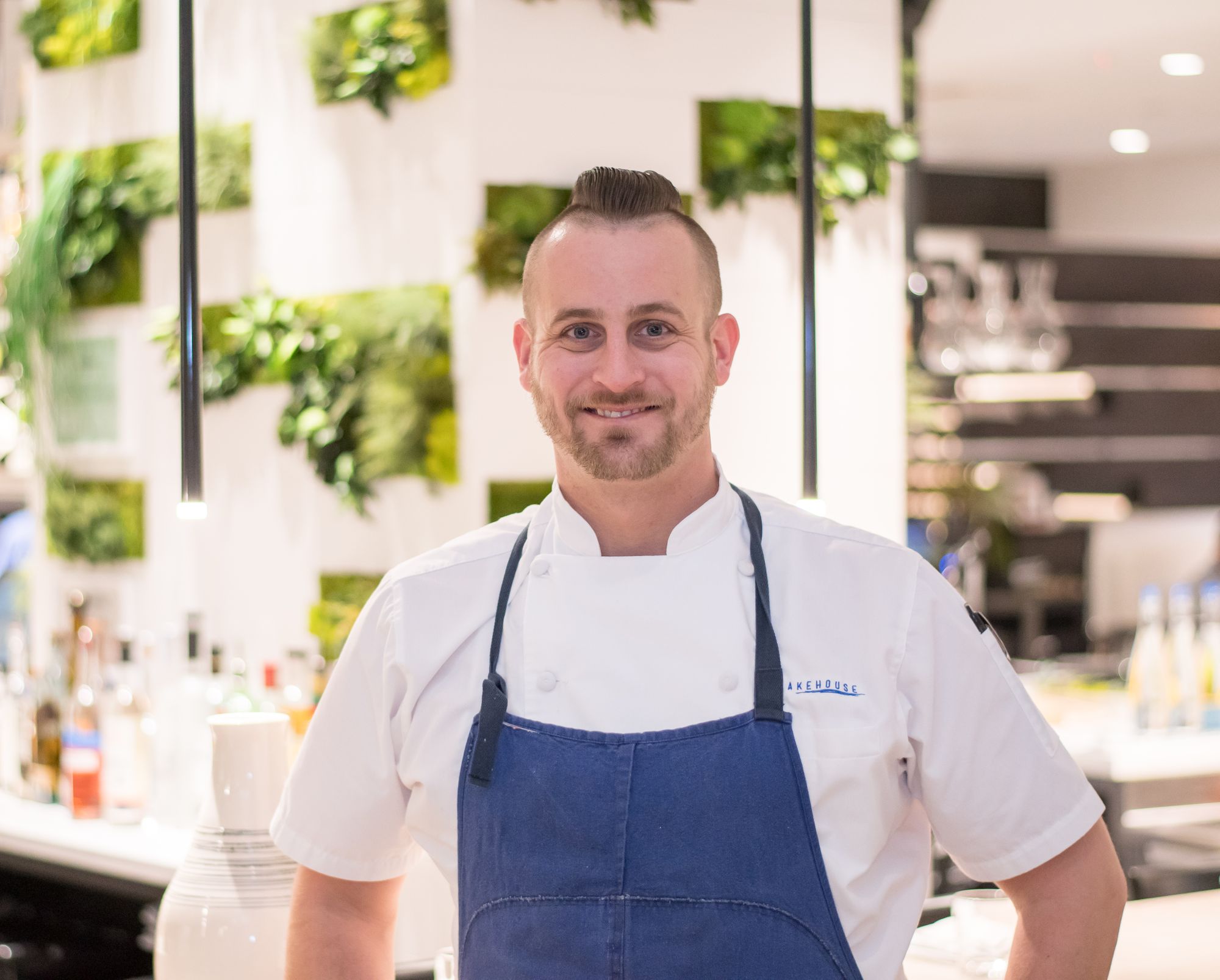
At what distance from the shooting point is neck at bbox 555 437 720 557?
1642 millimetres

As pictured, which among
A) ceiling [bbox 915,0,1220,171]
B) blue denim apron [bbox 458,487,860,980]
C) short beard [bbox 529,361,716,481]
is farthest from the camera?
ceiling [bbox 915,0,1220,171]

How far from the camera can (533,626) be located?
5.30 ft

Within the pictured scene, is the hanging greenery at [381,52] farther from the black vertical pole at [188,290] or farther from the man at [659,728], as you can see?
the man at [659,728]

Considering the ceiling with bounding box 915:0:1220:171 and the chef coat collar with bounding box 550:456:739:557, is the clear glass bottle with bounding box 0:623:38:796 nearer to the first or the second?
the chef coat collar with bounding box 550:456:739:557

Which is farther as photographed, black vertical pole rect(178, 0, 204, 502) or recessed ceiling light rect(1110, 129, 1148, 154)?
recessed ceiling light rect(1110, 129, 1148, 154)

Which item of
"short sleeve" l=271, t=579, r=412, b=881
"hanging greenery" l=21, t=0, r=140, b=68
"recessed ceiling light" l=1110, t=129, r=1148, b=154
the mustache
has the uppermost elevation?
"recessed ceiling light" l=1110, t=129, r=1148, b=154

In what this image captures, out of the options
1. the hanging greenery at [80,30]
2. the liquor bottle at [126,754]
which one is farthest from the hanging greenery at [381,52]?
the liquor bottle at [126,754]

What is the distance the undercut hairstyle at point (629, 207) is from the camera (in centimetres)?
160

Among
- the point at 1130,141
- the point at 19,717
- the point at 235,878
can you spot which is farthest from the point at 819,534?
the point at 1130,141

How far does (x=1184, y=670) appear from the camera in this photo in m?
3.87

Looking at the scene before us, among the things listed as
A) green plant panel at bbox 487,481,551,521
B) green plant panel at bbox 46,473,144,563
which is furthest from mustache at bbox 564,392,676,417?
green plant panel at bbox 46,473,144,563

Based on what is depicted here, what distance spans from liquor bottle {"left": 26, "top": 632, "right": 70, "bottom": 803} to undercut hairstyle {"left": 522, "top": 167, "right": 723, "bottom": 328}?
1.97m

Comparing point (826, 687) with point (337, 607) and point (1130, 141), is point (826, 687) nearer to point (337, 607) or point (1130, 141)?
point (337, 607)

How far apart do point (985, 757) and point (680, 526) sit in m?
0.40
